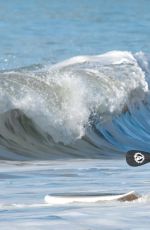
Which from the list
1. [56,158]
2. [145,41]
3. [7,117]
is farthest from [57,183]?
[145,41]

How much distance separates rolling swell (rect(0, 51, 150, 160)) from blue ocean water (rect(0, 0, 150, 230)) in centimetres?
1

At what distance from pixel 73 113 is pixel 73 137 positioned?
63 cm

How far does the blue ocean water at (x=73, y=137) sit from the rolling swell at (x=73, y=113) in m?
0.01

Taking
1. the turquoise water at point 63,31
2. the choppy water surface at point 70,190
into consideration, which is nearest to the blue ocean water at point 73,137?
the choppy water surface at point 70,190

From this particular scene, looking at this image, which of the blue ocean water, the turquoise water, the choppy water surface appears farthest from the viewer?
the turquoise water

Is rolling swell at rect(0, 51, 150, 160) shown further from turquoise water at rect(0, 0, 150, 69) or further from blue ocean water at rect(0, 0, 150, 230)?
turquoise water at rect(0, 0, 150, 69)

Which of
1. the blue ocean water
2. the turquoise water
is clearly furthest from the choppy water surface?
the turquoise water

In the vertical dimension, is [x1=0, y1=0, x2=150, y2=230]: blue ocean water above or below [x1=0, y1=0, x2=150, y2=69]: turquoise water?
below

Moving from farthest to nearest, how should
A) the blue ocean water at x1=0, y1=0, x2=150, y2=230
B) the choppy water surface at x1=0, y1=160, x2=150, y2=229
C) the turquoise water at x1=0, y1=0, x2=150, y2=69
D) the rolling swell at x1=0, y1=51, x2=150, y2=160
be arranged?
the turquoise water at x1=0, y1=0, x2=150, y2=69 < the rolling swell at x1=0, y1=51, x2=150, y2=160 < the blue ocean water at x1=0, y1=0, x2=150, y2=230 < the choppy water surface at x1=0, y1=160, x2=150, y2=229

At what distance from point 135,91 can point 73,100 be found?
217 centimetres

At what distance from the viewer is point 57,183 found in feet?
27.4

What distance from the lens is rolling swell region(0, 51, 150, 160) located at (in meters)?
11.9

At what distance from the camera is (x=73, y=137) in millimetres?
12547

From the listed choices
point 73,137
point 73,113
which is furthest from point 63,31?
point 73,137
